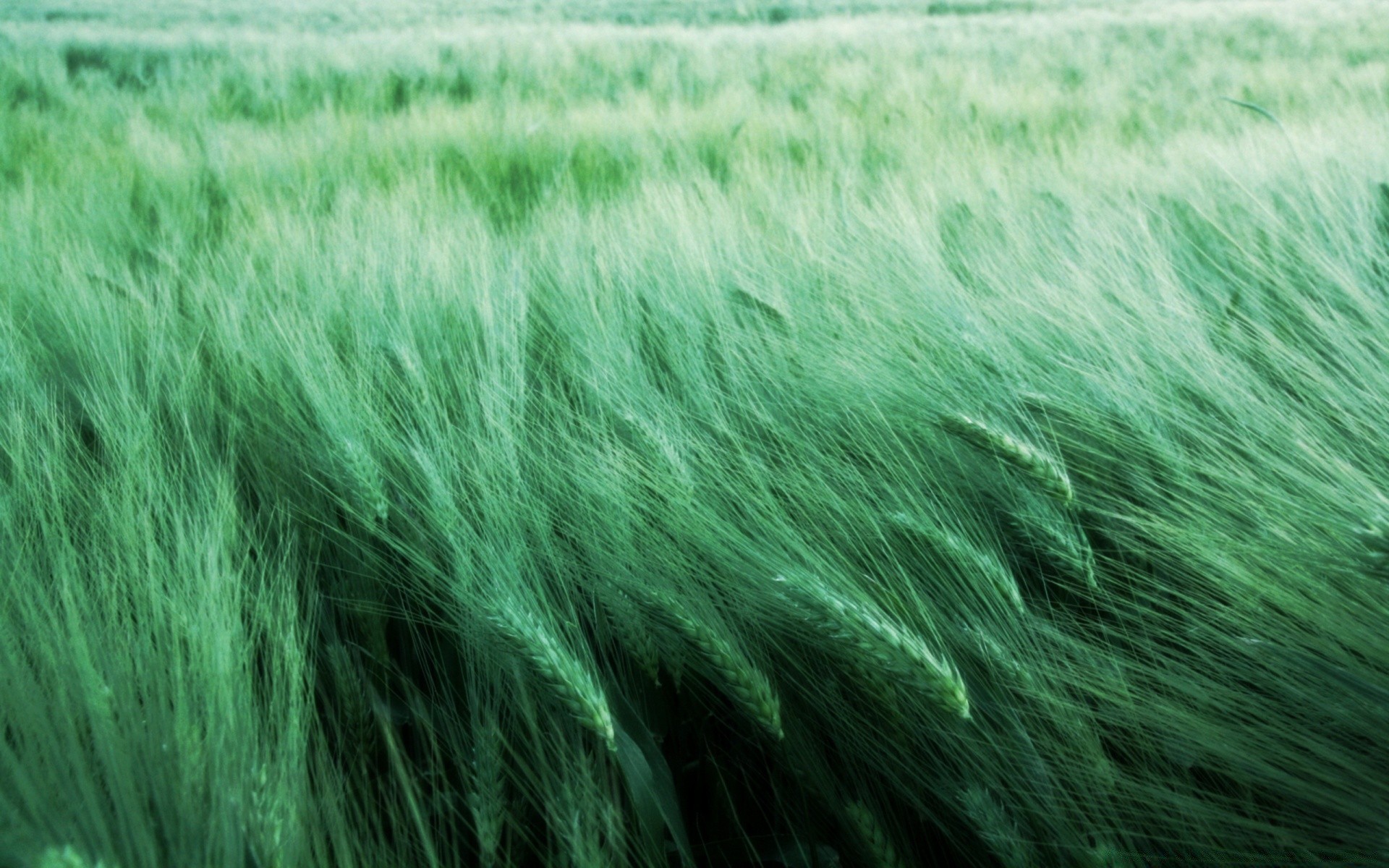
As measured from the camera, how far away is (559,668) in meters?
0.43

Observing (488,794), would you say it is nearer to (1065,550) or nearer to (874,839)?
(874,839)

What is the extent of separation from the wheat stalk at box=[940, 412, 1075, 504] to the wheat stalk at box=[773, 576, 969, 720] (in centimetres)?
15

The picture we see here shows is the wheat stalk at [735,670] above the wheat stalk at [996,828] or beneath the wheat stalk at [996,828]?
above

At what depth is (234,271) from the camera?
3.51ft

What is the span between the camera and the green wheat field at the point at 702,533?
430mm

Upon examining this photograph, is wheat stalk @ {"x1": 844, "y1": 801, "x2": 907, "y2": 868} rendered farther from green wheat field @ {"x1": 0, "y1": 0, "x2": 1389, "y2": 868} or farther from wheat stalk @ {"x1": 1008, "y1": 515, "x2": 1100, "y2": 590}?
wheat stalk @ {"x1": 1008, "y1": 515, "x2": 1100, "y2": 590}

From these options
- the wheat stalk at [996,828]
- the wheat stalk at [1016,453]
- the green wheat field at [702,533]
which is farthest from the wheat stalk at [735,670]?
the wheat stalk at [1016,453]

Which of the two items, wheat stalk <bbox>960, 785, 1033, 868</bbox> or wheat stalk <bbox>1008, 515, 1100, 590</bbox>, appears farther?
wheat stalk <bbox>1008, 515, 1100, 590</bbox>

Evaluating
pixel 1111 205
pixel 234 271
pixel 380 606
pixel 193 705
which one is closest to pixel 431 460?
pixel 380 606

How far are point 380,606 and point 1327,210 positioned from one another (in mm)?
1365

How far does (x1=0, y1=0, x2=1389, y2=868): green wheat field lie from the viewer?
430mm

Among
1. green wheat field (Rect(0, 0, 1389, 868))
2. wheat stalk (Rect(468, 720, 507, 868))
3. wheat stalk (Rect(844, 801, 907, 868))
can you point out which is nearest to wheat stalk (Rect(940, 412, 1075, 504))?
green wheat field (Rect(0, 0, 1389, 868))

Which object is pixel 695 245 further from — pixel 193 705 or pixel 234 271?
pixel 193 705

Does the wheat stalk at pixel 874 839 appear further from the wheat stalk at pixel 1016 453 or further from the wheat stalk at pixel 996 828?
the wheat stalk at pixel 1016 453
